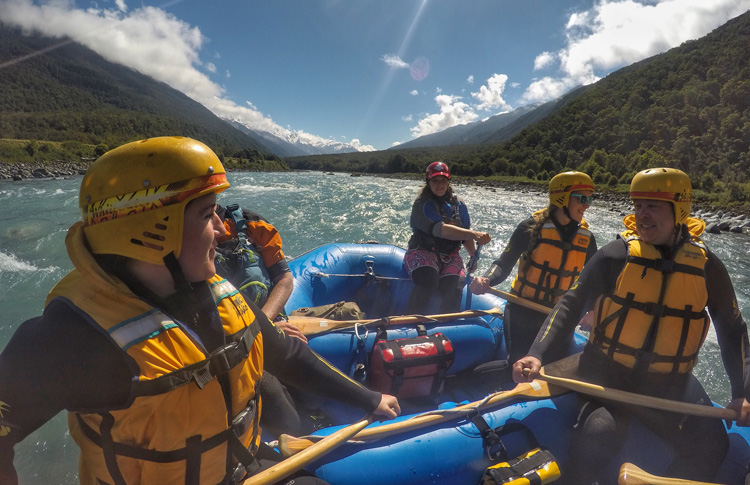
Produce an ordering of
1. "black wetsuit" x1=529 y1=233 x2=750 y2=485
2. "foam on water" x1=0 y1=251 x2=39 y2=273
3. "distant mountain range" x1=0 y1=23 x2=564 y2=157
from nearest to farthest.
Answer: "black wetsuit" x1=529 y1=233 x2=750 y2=485, "foam on water" x1=0 y1=251 x2=39 y2=273, "distant mountain range" x1=0 y1=23 x2=564 y2=157

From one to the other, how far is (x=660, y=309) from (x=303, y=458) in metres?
2.17

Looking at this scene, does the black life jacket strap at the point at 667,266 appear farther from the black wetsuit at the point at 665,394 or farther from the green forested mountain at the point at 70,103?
the green forested mountain at the point at 70,103

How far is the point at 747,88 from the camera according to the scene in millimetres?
36375

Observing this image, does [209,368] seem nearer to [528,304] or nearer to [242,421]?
[242,421]

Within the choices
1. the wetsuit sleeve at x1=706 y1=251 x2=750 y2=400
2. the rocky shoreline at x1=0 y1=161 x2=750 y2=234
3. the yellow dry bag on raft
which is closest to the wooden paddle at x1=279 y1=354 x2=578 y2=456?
the yellow dry bag on raft

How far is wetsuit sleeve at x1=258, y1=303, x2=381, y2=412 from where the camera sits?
155 cm

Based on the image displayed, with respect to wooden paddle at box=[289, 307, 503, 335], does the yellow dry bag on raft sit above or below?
below

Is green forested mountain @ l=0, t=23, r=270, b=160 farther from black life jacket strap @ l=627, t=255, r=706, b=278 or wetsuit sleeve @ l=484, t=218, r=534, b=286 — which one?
black life jacket strap @ l=627, t=255, r=706, b=278

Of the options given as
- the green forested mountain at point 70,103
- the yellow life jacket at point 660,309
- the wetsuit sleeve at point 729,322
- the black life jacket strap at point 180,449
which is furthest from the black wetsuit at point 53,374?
the green forested mountain at point 70,103

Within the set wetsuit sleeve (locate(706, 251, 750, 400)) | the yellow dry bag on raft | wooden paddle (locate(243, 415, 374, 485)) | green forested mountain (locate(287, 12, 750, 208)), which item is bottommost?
the yellow dry bag on raft

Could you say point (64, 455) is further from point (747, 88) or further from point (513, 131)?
point (513, 131)

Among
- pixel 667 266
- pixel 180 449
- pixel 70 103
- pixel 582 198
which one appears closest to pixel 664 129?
pixel 582 198

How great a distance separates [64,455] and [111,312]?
3637mm

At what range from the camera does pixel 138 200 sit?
1038mm
